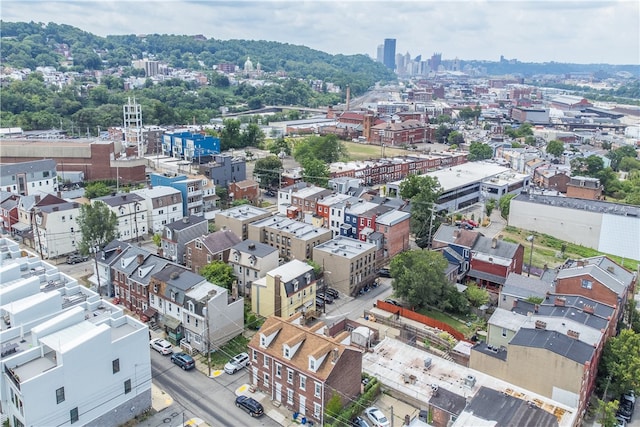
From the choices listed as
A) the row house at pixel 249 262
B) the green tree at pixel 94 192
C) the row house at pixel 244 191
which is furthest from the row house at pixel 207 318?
the green tree at pixel 94 192

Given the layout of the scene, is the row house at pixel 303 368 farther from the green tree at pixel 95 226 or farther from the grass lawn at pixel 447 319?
the green tree at pixel 95 226

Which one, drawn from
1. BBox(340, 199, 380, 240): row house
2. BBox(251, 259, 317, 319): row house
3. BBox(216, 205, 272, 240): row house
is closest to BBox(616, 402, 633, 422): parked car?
BBox(251, 259, 317, 319): row house

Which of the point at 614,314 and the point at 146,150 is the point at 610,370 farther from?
the point at 146,150

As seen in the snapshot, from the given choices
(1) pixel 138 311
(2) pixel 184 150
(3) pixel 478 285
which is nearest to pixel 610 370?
(3) pixel 478 285

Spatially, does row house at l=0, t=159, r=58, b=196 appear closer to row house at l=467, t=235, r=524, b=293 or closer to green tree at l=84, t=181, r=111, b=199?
green tree at l=84, t=181, r=111, b=199

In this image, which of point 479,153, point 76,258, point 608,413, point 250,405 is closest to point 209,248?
point 76,258

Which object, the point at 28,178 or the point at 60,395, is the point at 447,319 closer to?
the point at 60,395

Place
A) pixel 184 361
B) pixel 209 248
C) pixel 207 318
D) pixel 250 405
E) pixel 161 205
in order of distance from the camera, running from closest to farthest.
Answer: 1. pixel 250 405
2. pixel 184 361
3. pixel 207 318
4. pixel 209 248
5. pixel 161 205
